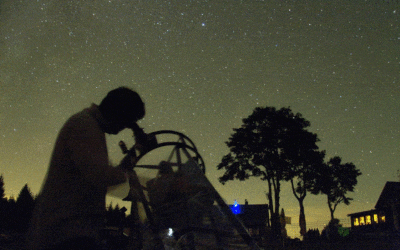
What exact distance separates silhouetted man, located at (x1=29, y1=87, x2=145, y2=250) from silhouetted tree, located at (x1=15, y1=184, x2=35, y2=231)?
1328 inches

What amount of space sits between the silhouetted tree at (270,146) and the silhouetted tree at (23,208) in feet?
73.3

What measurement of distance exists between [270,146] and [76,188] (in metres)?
23.9

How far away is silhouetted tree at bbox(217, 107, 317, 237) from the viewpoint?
24.3 metres

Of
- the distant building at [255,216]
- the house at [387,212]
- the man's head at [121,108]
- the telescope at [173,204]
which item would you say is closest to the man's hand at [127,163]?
the telescope at [173,204]

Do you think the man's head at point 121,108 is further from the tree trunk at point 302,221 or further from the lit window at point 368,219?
the lit window at point 368,219

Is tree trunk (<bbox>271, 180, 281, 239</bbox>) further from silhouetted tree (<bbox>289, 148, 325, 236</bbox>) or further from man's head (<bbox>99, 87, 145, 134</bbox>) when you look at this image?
man's head (<bbox>99, 87, 145, 134</bbox>)

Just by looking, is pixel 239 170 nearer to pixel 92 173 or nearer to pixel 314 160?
pixel 314 160

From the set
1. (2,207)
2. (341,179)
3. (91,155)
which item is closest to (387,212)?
(341,179)

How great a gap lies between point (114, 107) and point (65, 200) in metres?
0.64

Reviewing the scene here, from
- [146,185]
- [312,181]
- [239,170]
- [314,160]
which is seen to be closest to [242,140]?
[239,170]

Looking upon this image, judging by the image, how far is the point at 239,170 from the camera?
2534cm

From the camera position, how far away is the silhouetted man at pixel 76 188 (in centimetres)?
149

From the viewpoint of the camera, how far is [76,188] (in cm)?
160

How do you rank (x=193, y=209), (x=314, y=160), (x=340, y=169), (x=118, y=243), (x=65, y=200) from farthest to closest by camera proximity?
(x=340, y=169) < (x=314, y=160) < (x=118, y=243) < (x=193, y=209) < (x=65, y=200)
